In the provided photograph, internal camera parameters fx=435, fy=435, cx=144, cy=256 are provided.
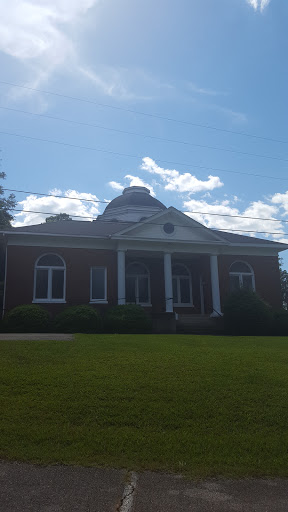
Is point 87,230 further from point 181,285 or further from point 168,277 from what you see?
point 181,285

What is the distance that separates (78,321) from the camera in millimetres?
17406

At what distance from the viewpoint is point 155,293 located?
23.6 meters

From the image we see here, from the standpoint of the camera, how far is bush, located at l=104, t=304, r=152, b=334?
18.0 meters

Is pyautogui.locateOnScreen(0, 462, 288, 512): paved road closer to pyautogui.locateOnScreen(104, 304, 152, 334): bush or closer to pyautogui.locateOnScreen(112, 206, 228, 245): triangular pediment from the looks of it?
pyautogui.locateOnScreen(104, 304, 152, 334): bush

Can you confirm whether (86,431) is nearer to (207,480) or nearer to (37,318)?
(207,480)

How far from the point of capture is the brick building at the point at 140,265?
20906mm

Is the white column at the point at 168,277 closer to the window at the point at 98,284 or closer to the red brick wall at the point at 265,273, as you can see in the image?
the window at the point at 98,284

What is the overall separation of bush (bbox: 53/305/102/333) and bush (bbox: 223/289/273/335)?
639cm

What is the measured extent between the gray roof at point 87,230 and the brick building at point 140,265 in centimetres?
5

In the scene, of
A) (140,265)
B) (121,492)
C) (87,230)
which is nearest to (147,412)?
(121,492)

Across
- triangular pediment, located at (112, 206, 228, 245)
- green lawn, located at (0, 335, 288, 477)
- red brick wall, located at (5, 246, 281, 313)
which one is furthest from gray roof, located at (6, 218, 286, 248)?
green lawn, located at (0, 335, 288, 477)

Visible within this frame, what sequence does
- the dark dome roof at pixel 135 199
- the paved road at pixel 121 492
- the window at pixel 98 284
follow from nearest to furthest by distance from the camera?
the paved road at pixel 121 492 → the window at pixel 98 284 → the dark dome roof at pixel 135 199

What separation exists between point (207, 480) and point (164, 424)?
54.0 inches

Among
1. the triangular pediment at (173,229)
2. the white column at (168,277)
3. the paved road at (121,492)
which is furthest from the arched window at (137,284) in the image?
the paved road at (121,492)
